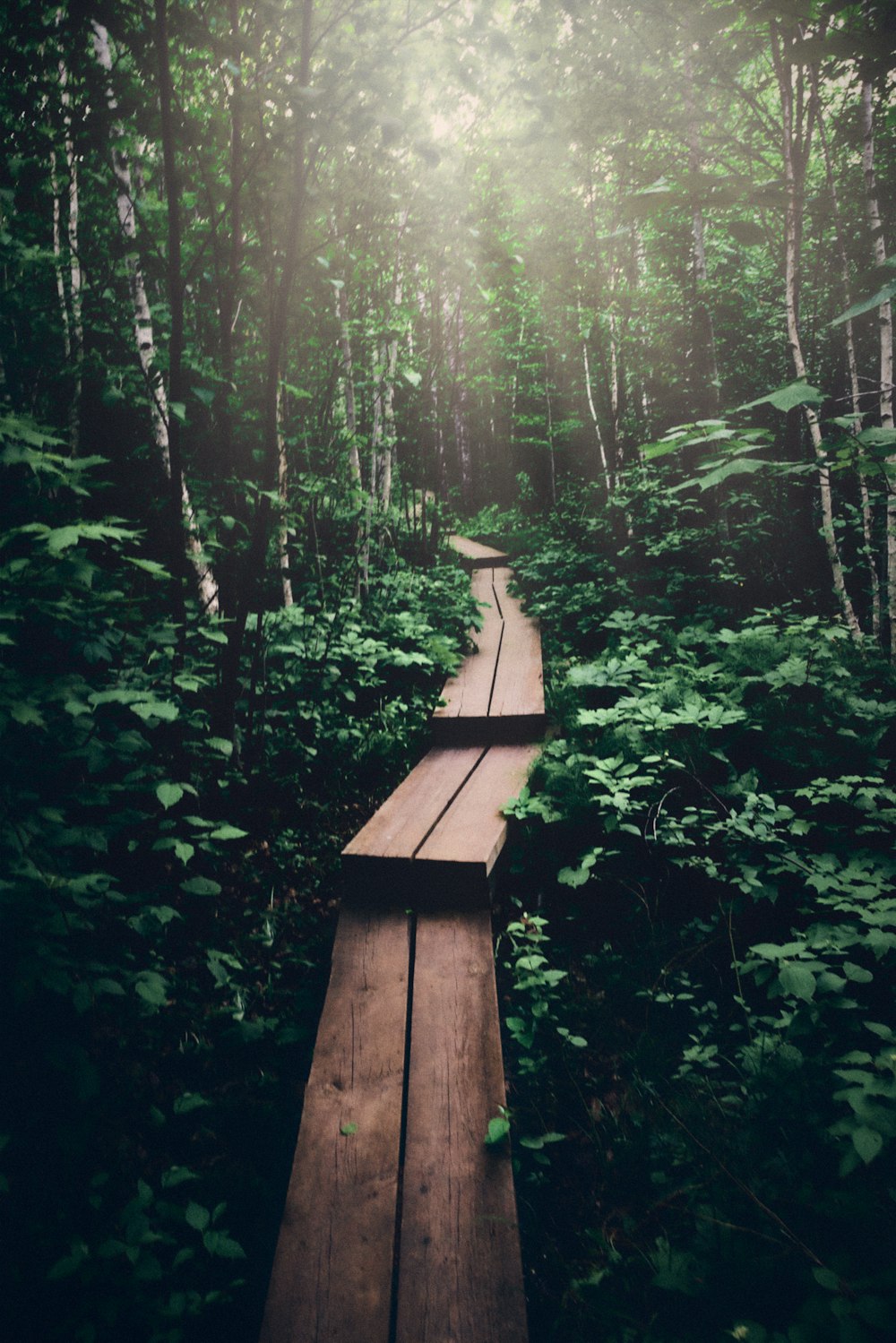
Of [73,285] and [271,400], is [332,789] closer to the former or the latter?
[271,400]

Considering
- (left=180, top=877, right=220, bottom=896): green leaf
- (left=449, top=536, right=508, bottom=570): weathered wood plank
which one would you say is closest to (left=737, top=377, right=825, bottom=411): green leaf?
(left=180, top=877, right=220, bottom=896): green leaf

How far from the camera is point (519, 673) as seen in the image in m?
5.27

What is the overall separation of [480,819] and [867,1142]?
203 cm

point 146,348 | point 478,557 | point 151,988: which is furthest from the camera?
point 478,557

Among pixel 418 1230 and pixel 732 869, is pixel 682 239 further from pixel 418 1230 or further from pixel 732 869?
pixel 418 1230

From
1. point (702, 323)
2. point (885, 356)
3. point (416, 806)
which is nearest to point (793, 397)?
point (416, 806)

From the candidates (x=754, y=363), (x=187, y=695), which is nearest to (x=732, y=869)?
(x=187, y=695)

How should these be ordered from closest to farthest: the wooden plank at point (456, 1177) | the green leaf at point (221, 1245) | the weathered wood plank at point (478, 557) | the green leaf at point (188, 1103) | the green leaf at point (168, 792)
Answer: the wooden plank at point (456, 1177)
the green leaf at point (221, 1245)
the green leaf at point (188, 1103)
the green leaf at point (168, 792)
the weathered wood plank at point (478, 557)

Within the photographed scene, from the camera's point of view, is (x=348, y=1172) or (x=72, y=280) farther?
(x=72, y=280)

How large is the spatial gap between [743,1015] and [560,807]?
1209 mm

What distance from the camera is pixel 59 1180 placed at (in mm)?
1770

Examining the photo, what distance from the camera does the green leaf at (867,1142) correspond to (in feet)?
4.17

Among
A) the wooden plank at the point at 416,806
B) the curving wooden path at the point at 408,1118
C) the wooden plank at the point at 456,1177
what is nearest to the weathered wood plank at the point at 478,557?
the wooden plank at the point at 416,806

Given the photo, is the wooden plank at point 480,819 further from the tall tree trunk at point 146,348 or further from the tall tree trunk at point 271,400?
the tall tree trunk at point 146,348
